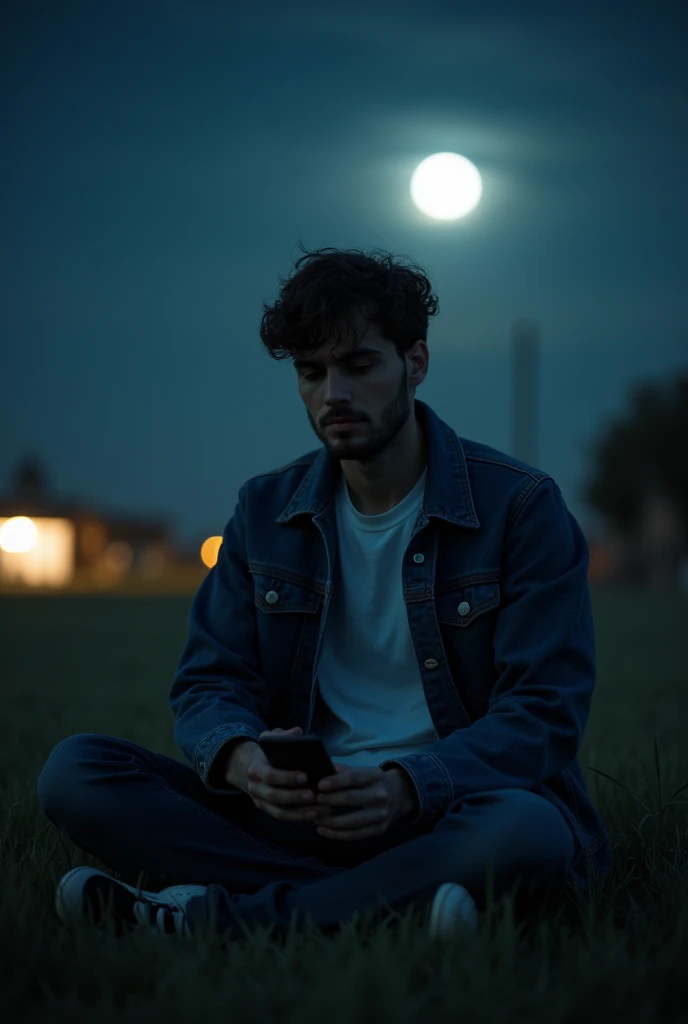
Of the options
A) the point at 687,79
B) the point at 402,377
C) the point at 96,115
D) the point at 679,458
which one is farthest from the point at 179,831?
the point at 96,115

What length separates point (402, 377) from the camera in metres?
3.61

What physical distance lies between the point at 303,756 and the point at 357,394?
125 cm

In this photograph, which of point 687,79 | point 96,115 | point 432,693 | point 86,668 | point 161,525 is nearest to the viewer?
point 432,693

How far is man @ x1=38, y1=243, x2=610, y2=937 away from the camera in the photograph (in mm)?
2746

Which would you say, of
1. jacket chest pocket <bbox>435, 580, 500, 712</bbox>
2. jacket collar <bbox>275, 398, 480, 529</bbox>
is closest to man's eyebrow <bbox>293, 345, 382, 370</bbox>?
jacket collar <bbox>275, 398, 480, 529</bbox>

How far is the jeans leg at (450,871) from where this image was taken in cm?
269

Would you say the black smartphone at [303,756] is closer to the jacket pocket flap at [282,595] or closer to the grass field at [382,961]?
the grass field at [382,961]

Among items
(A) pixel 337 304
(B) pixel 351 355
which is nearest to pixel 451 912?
(B) pixel 351 355

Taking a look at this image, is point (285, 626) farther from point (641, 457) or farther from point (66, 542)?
point (66, 542)

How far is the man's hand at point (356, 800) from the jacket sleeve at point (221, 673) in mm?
513

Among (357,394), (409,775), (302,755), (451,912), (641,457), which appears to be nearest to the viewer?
(451,912)

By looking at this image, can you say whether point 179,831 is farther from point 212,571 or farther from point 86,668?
point 86,668

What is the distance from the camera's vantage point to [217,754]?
3160mm

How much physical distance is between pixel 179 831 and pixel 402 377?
1539 mm
